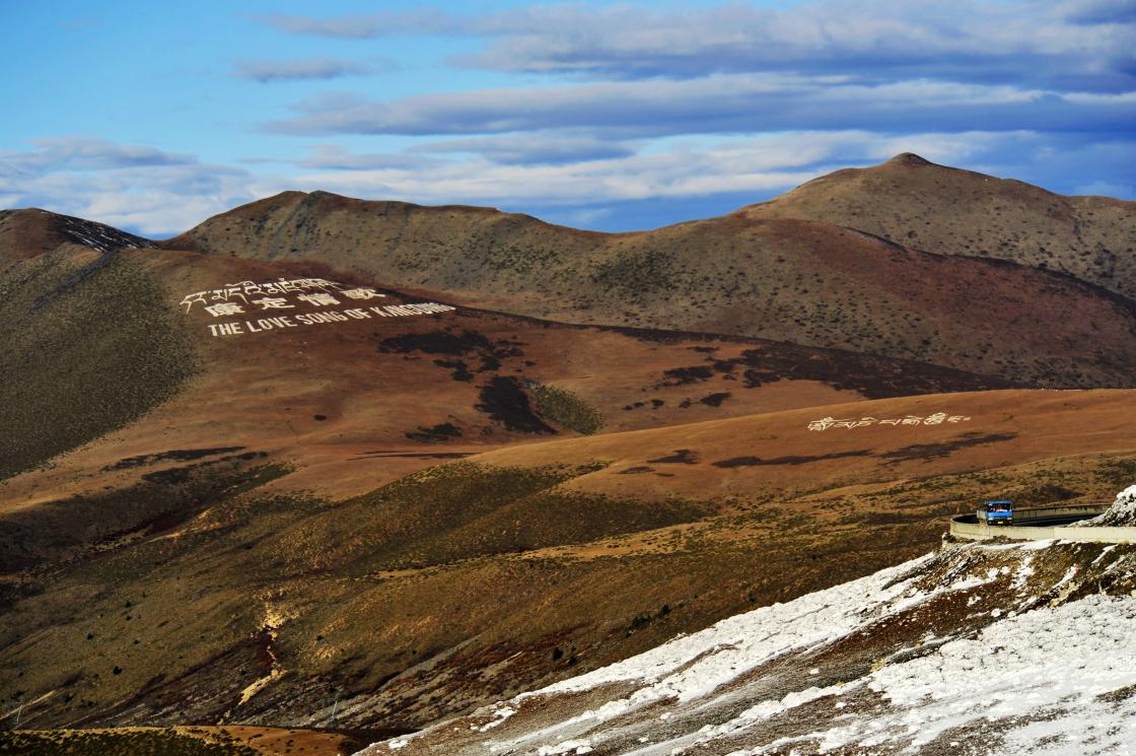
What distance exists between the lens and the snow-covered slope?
33031 millimetres

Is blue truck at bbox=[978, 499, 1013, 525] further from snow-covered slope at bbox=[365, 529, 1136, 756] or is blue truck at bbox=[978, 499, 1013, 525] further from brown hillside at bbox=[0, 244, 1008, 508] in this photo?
brown hillside at bbox=[0, 244, 1008, 508]

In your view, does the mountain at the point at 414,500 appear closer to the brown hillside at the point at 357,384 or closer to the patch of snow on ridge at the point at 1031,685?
the brown hillside at the point at 357,384

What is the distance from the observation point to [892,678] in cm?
3866

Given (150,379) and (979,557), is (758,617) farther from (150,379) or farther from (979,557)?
(150,379)

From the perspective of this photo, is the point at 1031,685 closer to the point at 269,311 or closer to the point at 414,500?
the point at 414,500

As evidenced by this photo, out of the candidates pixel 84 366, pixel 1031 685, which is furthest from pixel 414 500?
pixel 84 366

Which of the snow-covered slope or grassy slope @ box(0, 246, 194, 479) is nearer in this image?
the snow-covered slope

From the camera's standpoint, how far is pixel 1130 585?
127 feet

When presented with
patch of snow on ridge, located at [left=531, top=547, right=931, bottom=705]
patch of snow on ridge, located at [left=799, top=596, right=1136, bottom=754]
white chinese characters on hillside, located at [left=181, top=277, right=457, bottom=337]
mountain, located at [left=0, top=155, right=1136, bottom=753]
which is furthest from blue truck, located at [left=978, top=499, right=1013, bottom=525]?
white chinese characters on hillside, located at [left=181, top=277, right=457, bottom=337]

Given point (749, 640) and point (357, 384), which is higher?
point (357, 384)

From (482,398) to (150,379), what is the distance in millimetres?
39215

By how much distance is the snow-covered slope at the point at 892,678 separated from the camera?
33.0 m

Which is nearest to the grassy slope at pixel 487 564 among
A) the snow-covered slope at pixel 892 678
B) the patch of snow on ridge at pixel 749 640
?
the patch of snow on ridge at pixel 749 640

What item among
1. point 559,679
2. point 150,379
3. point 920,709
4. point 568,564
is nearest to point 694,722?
point 920,709
